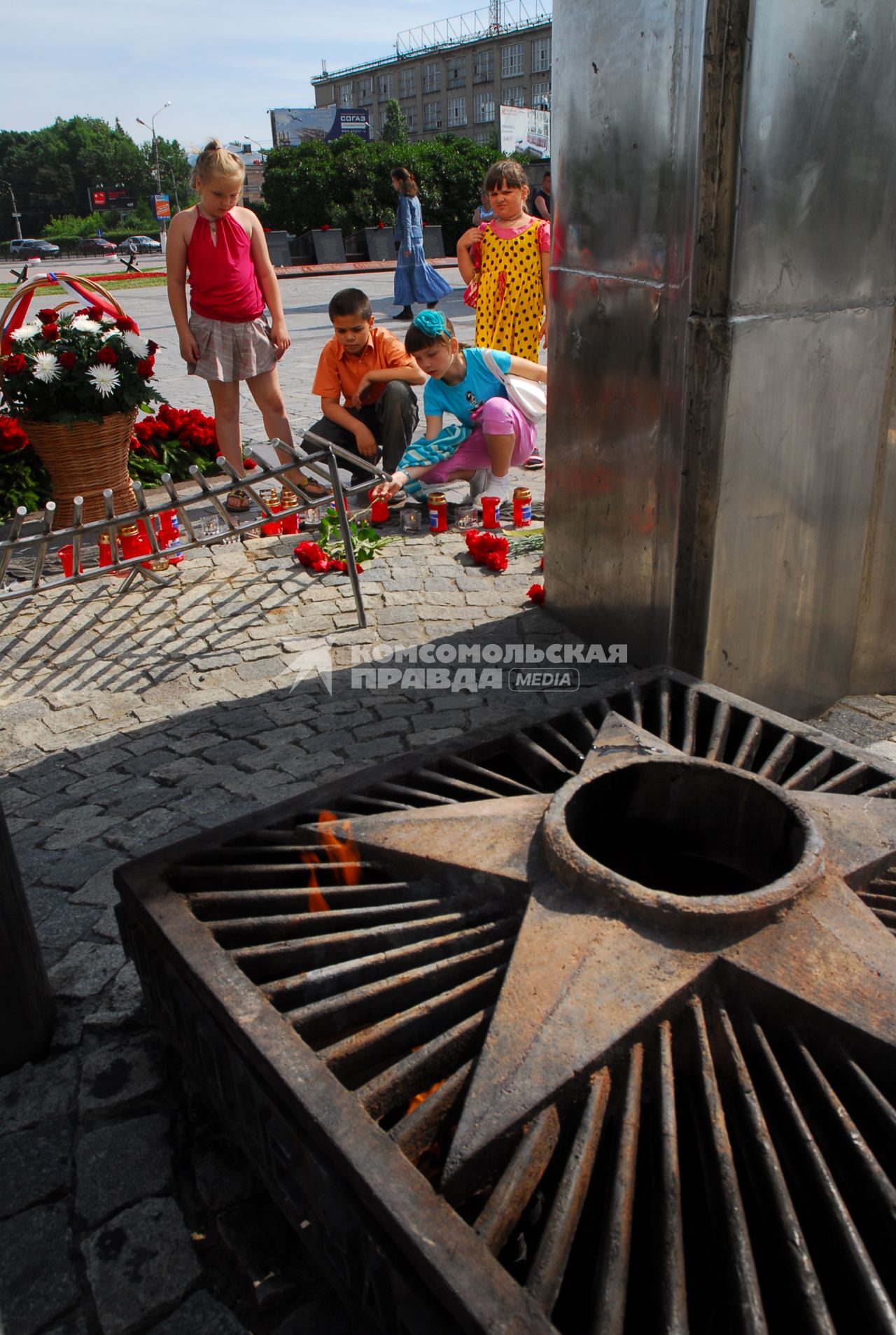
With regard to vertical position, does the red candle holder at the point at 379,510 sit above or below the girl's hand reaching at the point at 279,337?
below

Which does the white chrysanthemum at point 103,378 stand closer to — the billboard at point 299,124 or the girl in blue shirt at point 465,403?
the girl in blue shirt at point 465,403

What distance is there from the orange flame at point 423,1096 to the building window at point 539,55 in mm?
72558

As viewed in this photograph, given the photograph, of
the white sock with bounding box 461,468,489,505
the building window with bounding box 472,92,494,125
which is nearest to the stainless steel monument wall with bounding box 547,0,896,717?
the white sock with bounding box 461,468,489,505

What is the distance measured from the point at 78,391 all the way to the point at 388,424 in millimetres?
1904

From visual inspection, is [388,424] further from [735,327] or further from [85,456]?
[735,327]

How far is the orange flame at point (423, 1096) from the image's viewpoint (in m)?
1.55

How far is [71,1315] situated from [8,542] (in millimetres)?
2898

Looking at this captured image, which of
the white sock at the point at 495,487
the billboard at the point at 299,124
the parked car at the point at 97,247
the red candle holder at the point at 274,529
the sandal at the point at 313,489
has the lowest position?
the red candle holder at the point at 274,529

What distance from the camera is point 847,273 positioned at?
3195mm

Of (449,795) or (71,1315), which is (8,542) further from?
(71,1315)

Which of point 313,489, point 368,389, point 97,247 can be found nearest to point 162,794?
point 313,489

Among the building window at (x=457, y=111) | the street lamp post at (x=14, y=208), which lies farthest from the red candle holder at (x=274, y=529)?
the building window at (x=457, y=111)

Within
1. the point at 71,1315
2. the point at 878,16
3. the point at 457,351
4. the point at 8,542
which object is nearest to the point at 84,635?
the point at 8,542

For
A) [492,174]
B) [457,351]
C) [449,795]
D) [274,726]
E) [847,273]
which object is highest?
[492,174]
